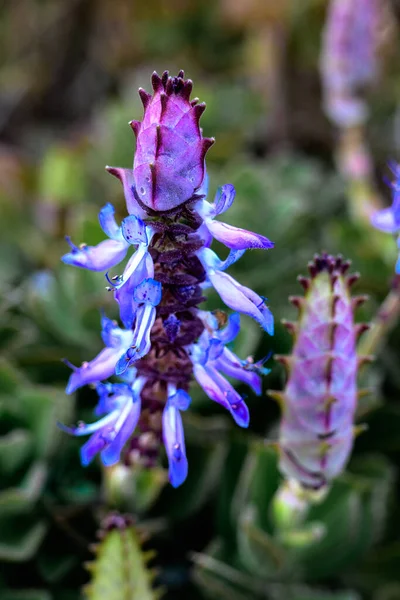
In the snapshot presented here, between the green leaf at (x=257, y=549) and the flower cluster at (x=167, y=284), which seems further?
the green leaf at (x=257, y=549)

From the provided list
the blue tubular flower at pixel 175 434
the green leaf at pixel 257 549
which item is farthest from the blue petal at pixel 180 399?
the green leaf at pixel 257 549

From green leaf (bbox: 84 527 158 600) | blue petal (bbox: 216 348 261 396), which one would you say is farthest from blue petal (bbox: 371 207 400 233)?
green leaf (bbox: 84 527 158 600)

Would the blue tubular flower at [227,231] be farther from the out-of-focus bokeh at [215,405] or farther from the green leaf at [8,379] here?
the green leaf at [8,379]

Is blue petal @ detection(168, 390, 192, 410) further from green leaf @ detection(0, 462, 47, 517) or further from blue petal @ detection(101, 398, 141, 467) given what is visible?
green leaf @ detection(0, 462, 47, 517)

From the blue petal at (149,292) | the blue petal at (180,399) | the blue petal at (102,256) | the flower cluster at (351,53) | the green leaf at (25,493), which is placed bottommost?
the green leaf at (25,493)

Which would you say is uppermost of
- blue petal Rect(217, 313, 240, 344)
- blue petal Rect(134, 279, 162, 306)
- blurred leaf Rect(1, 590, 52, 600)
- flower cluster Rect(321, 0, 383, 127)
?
flower cluster Rect(321, 0, 383, 127)

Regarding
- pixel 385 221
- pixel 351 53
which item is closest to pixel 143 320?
pixel 385 221
